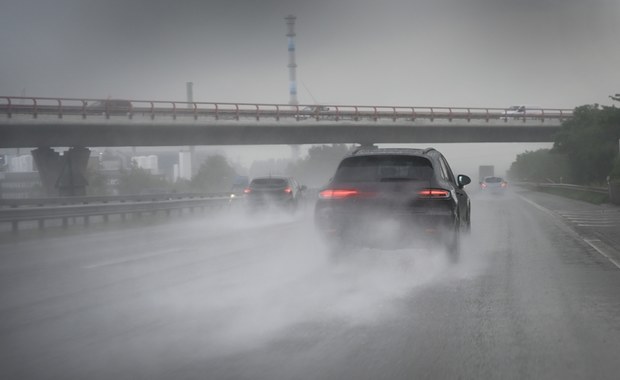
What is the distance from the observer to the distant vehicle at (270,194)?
24.4m

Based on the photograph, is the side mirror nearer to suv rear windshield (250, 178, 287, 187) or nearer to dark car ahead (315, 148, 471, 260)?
dark car ahead (315, 148, 471, 260)

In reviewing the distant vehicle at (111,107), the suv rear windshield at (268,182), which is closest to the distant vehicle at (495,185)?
the distant vehicle at (111,107)

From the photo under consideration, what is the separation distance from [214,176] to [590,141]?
10954 centimetres

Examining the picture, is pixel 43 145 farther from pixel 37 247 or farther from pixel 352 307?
pixel 352 307

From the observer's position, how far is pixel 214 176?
6033 inches

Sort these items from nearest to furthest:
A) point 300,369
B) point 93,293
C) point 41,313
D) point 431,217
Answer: point 300,369 → point 41,313 → point 93,293 → point 431,217

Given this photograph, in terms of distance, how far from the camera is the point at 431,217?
386 inches

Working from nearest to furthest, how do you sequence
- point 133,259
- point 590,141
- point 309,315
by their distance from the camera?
point 309,315 → point 133,259 → point 590,141

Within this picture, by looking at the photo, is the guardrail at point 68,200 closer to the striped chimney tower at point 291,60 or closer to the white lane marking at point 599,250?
the white lane marking at point 599,250

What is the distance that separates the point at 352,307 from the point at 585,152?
49.2 meters

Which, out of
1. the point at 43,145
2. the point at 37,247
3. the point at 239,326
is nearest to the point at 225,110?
the point at 43,145

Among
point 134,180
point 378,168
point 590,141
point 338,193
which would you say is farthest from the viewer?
point 134,180

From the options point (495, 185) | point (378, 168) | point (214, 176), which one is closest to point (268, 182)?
point (378, 168)

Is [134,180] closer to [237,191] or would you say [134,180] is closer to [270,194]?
[237,191]
